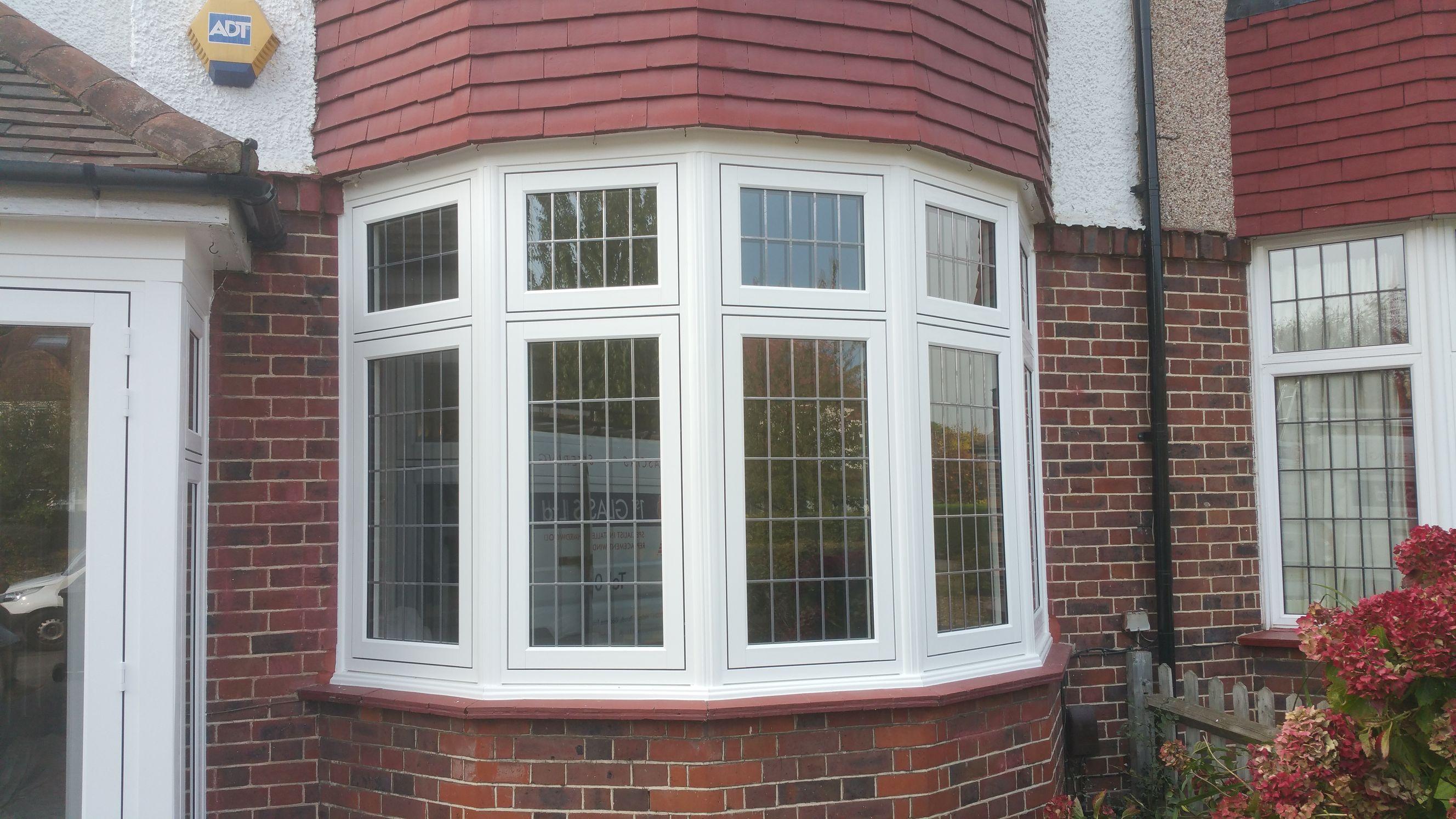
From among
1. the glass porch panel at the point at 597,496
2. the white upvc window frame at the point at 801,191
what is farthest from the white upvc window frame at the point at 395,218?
the white upvc window frame at the point at 801,191

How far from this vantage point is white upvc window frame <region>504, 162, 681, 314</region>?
4.64 meters

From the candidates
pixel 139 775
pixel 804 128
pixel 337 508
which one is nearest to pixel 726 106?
pixel 804 128

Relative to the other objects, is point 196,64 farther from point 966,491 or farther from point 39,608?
point 966,491

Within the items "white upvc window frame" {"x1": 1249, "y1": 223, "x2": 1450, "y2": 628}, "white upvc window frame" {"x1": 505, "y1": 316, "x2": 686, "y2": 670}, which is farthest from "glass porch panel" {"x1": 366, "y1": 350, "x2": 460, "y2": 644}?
"white upvc window frame" {"x1": 1249, "y1": 223, "x2": 1450, "y2": 628}

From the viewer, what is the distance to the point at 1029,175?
5.34 metres

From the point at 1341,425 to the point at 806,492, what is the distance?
3.37 metres

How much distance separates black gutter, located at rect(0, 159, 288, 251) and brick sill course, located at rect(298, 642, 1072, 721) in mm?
1986

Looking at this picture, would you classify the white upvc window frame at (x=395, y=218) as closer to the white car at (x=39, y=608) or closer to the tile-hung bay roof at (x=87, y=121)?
the tile-hung bay roof at (x=87, y=121)

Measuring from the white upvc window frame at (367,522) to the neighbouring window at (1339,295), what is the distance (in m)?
4.35

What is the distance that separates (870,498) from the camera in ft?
15.5

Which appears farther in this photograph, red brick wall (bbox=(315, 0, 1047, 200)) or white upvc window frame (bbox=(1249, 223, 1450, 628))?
white upvc window frame (bbox=(1249, 223, 1450, 628))

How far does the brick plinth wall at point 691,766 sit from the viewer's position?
443cm

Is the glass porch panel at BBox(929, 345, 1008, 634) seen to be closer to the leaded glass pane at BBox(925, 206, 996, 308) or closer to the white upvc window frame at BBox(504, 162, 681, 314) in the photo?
the leaded glass pane at BBox(925, 206, 996, 308)

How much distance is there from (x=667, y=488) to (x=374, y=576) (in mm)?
1417
